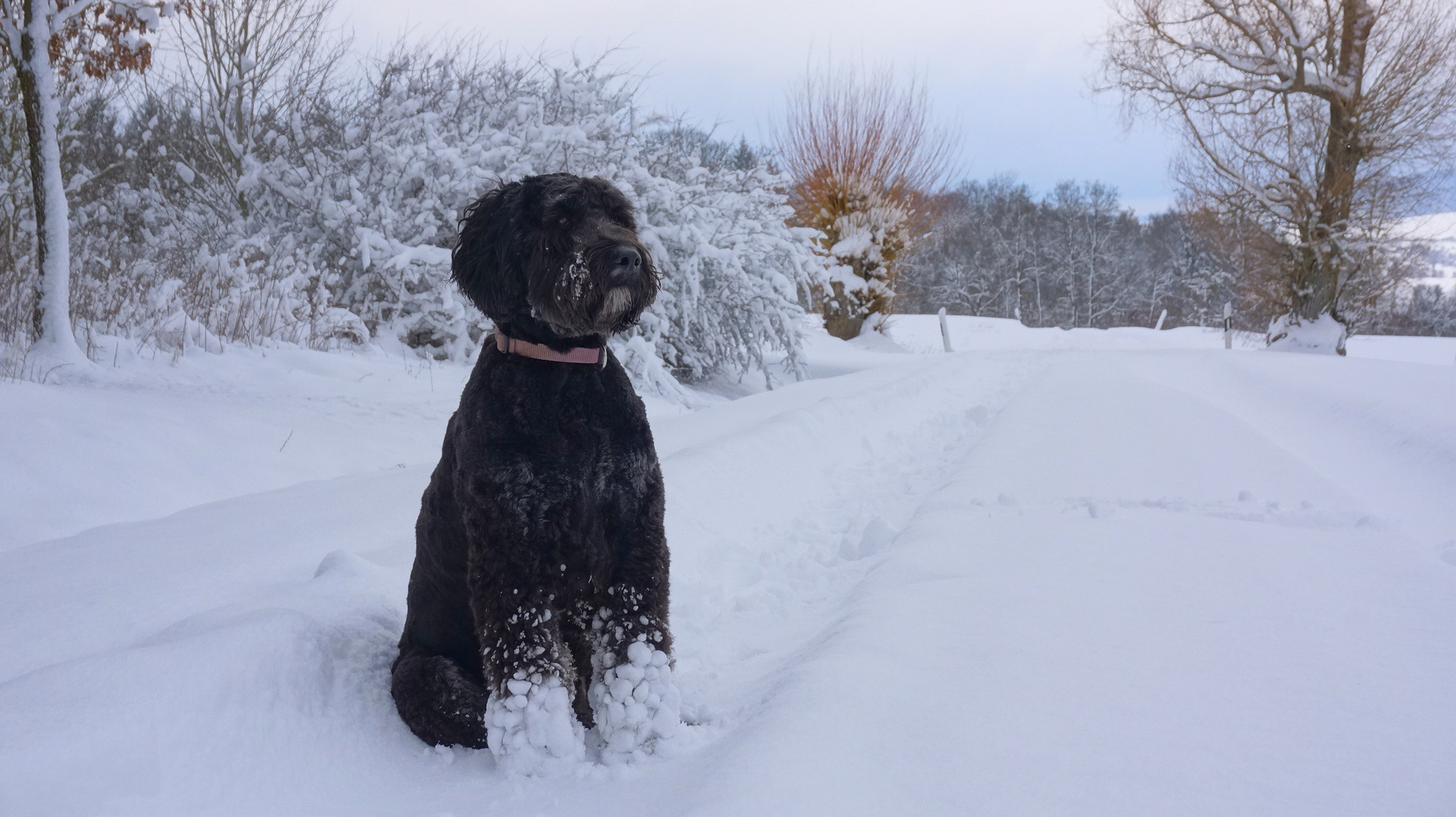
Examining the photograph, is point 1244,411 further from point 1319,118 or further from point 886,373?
point 1319,118

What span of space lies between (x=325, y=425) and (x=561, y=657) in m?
4.47

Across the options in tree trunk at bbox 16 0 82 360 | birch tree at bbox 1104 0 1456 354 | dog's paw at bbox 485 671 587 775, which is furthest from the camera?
birch tree at bbox 1104 0 1456 354

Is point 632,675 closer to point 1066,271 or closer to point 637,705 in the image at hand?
point 637,705

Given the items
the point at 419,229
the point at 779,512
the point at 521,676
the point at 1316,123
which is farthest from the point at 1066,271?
the point at 521,676

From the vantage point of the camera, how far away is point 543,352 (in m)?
1.96

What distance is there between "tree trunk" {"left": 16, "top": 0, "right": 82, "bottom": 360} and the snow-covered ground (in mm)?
665

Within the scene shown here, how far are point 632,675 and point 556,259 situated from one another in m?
1.04

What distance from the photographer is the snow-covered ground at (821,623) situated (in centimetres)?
163

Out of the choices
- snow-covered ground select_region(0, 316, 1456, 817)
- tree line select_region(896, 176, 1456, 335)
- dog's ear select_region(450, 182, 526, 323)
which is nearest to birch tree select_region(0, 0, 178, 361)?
snow-covered ground select_region(0, 316, 1456, 817)

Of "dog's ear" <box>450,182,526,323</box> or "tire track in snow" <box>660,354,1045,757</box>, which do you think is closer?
"dog's ear" <box>450,182,526,323</box>

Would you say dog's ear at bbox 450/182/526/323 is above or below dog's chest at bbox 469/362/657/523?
above

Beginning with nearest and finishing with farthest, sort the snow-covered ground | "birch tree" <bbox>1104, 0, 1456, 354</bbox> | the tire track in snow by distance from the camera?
the snow-covered ground, the tire track in snow, "birch tree" <bbox>1104, 0, 1456, 354</bbox>

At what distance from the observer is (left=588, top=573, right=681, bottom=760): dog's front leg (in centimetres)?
194

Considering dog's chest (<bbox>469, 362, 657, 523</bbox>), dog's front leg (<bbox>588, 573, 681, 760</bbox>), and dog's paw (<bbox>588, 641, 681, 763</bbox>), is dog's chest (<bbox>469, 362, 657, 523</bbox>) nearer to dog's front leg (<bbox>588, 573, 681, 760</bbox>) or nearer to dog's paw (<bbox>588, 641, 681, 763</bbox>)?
dog's front leg (<bbox>588, 573, 681, 760</bbox>)
